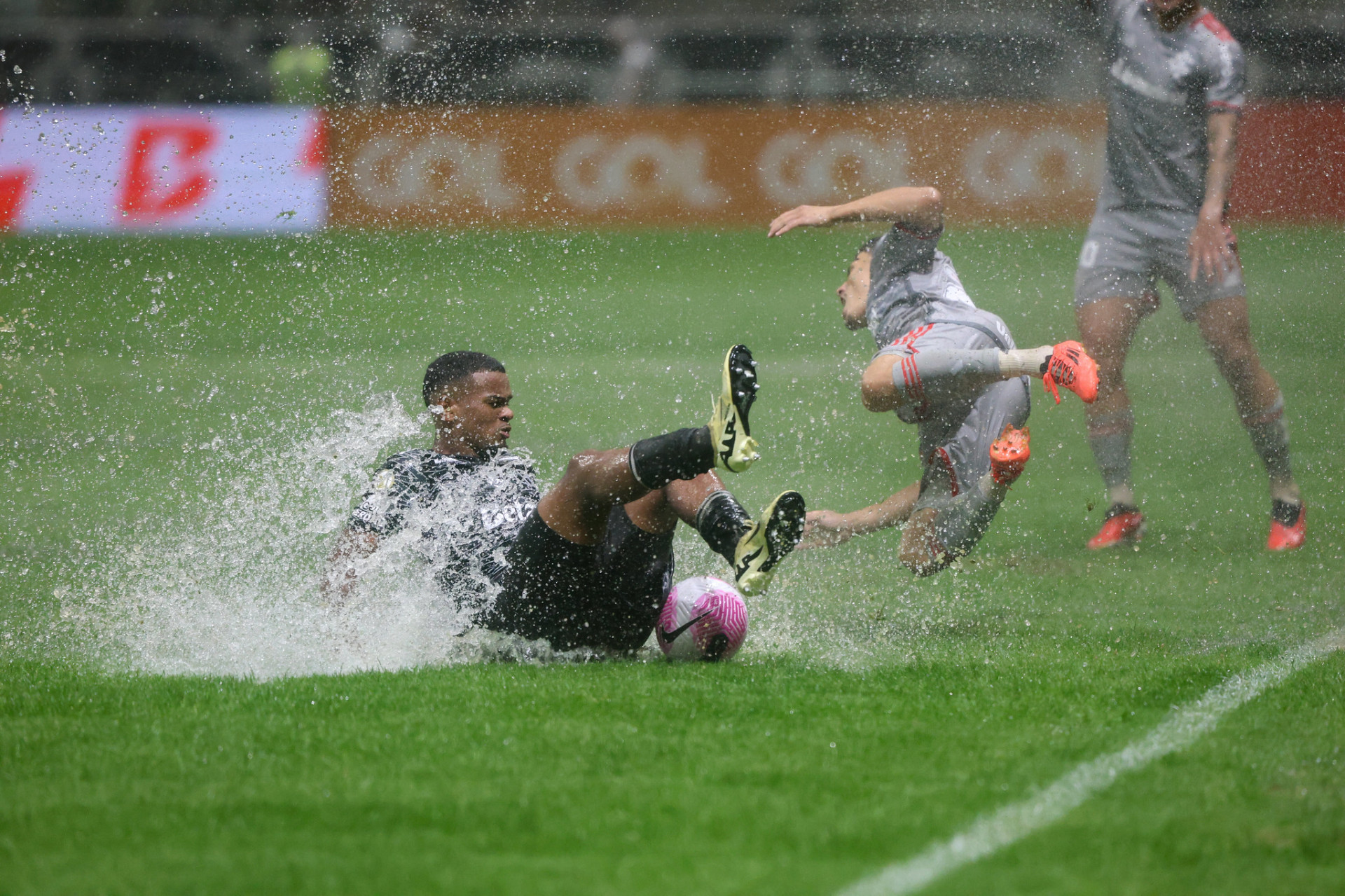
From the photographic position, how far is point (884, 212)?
6211 millimetres

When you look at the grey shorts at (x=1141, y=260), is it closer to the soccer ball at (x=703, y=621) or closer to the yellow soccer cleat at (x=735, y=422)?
the soccer ball at (x=703, y=621)

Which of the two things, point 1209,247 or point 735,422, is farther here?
point 1209,247

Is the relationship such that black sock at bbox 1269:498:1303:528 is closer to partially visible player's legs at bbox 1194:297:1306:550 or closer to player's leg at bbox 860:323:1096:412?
partially visible player's legs at bbox 1194:297:1306:550

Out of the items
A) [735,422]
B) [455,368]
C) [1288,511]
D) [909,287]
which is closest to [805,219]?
[909,287]

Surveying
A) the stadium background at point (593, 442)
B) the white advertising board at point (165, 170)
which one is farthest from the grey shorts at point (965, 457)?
the white advertising board at point (165, 170)

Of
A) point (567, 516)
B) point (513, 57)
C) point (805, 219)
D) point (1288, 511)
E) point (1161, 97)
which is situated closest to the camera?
point (567, 516)

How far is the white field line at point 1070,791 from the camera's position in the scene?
10.1 ft

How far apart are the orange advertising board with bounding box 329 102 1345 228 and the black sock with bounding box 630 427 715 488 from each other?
1218 centimetres

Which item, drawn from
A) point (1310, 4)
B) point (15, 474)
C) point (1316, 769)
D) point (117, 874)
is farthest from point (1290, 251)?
point (15, 474)

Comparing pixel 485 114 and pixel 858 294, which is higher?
pixel 485 114

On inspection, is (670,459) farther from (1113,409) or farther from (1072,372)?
(1113,409)

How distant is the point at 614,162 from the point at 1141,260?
431 inches

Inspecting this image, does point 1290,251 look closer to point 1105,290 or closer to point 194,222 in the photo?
point 1105,290

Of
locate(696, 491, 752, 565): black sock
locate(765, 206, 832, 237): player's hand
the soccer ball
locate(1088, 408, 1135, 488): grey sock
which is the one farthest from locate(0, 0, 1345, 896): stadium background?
locate(765, 206, 832, 237): player's hand
